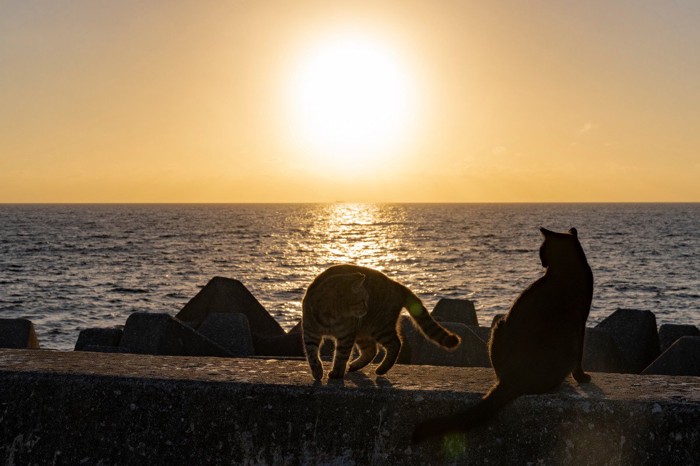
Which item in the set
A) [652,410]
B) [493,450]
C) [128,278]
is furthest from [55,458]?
[128,278]

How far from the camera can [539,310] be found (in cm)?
371

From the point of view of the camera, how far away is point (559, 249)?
12.7 ft

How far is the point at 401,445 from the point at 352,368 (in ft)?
3.05

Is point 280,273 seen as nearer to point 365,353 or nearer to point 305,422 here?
point 365,353

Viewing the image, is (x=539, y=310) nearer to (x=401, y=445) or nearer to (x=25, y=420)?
(x=401, y=445)

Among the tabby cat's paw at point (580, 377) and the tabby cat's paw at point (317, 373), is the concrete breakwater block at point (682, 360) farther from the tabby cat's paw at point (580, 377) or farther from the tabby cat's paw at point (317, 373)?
the tabby cat's paw at point (317, 373)

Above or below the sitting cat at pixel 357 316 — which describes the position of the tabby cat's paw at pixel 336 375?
below

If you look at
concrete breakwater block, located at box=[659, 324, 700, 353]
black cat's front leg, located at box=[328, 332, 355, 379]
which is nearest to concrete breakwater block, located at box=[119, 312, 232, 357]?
black cat's front leg, located at box=[328, 332, 355, 379]

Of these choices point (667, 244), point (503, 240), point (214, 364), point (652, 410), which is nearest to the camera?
point (652, 410)

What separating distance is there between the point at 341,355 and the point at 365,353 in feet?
1.57

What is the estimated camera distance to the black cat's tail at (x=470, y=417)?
11.6ft

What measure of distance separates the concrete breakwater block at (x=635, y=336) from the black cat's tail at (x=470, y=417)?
5.55 m

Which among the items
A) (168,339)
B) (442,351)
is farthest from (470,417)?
(168,339)

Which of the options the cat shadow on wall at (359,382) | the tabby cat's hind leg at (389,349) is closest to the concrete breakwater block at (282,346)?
the tabby cat's hind leg at (389,349)
